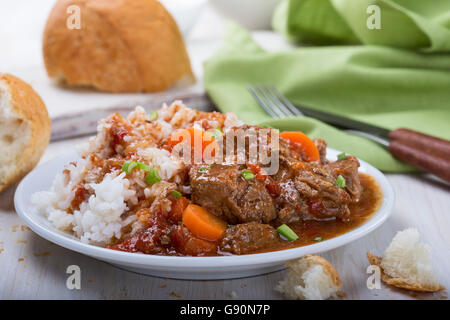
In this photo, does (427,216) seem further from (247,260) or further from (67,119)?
(67,119)

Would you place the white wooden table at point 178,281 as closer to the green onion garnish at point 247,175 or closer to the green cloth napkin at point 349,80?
the green onion garnish at point 247,175

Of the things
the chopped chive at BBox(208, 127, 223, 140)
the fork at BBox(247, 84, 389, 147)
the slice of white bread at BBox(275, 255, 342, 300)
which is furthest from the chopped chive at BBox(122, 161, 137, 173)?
the fork at BBox(247, 84, 389, 147)

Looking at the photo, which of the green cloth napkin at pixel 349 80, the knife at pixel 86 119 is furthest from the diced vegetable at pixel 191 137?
the knife at pixel 86 119

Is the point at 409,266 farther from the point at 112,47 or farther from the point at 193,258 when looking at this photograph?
the point at 112,47

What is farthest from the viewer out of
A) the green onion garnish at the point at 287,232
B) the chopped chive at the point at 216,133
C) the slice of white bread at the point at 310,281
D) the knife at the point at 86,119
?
the knife at the point at 86,119

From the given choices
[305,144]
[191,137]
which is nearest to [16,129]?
[191,137]

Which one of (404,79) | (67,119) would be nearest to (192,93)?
(67,119)

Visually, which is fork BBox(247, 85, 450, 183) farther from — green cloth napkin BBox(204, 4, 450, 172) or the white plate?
the white plate
